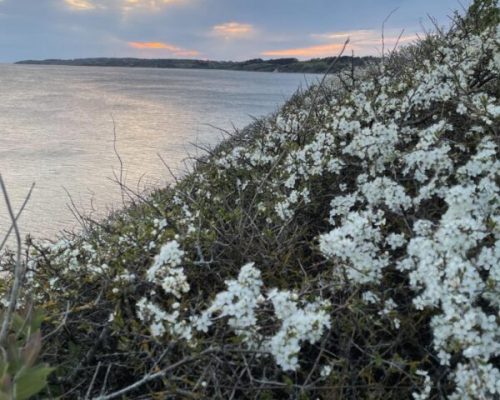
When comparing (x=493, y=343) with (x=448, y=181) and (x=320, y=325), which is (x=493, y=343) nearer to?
(x=320, y=325)

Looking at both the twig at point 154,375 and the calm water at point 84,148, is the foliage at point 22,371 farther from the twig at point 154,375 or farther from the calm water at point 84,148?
the calm water at point 84,148

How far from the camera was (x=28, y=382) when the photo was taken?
196 centimetres

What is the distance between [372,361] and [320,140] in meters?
2.60

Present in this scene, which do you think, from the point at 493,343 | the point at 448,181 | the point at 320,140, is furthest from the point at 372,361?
the point at 320,140

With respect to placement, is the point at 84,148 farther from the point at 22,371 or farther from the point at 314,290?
the point at 22,371

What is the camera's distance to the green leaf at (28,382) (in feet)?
6.34

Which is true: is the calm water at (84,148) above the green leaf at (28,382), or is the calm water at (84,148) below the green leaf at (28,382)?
below

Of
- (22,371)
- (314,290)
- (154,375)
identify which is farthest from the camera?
(314,290)

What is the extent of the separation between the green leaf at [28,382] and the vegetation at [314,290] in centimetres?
56

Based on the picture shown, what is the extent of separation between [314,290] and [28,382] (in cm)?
153

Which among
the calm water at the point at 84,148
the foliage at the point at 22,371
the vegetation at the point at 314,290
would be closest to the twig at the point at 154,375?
the vegetation at the point at 314,290

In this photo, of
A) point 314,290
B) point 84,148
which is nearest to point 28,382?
point 314,290

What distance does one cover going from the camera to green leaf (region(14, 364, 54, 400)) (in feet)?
6.34

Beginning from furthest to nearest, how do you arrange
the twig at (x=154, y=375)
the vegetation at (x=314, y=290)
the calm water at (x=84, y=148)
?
the calm water at (x=84, y=148)
the vegetation at (x=314, y=290)
the twig at (x=154, y=375)
